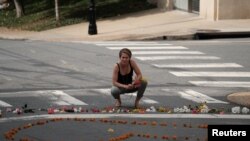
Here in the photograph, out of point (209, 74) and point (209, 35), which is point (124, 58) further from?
point (209, 35)

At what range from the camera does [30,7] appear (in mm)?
38562

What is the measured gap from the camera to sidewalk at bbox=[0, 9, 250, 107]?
2395cm

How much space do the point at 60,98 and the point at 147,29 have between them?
1440 cm

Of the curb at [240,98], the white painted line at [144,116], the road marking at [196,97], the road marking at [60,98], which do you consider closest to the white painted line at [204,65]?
the road marking at [196,97]

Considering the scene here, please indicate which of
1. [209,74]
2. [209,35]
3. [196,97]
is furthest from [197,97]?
[209,35]

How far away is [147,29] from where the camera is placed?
26719 millimetres

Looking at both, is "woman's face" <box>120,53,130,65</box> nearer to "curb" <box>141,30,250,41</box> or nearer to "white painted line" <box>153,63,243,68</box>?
"white painted line" <box>153,63,243,68</box>

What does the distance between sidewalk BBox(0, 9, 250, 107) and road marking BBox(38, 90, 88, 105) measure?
35.2 ft

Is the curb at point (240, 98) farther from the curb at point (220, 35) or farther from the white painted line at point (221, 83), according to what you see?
the curb at point (220, 35)

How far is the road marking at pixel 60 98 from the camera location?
12258mm

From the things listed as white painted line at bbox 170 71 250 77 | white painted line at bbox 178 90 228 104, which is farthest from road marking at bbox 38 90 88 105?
white painted line at bbox 170 71 250 77

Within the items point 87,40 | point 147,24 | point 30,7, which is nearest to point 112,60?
point 87,40

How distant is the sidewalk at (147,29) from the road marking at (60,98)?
10736 millimetres

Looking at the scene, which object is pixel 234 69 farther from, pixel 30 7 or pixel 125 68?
pixel 30 7
